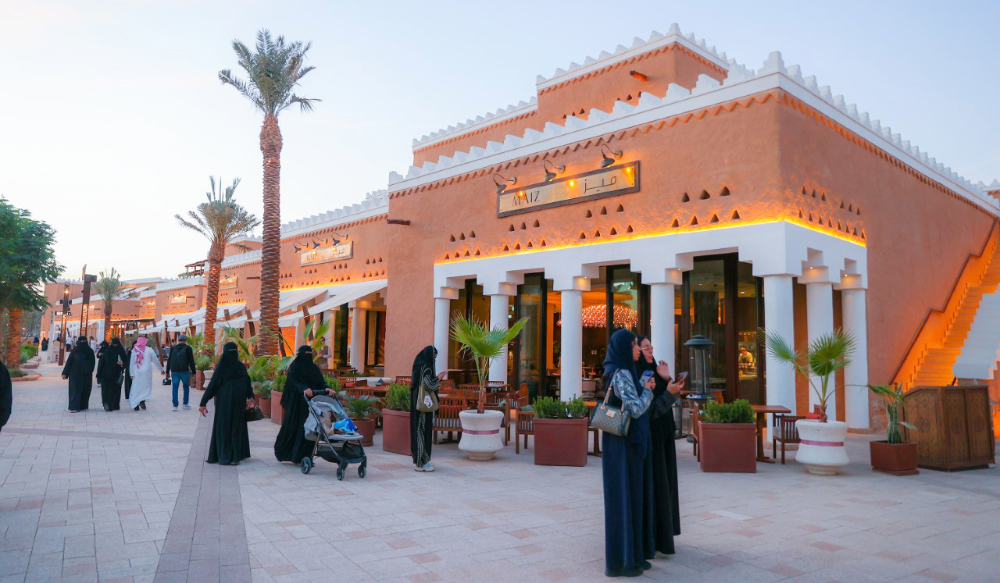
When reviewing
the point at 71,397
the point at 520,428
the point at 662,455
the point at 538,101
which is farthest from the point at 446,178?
the point at 662,455

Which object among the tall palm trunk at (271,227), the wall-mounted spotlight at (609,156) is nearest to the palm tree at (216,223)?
the tall palm trunk at (271,227)

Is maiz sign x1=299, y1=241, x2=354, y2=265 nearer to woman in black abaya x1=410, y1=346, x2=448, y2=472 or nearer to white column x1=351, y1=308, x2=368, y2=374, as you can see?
white column x1=351, y1=308, x2=368, y2=374

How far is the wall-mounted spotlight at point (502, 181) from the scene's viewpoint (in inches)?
564

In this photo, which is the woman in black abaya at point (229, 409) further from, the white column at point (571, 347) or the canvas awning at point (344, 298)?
the canvas awning at point (344, 298)

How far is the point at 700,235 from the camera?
10914 millimetres

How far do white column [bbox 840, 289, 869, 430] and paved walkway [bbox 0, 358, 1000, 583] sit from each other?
10.9 feet

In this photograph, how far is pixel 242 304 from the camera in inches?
1144

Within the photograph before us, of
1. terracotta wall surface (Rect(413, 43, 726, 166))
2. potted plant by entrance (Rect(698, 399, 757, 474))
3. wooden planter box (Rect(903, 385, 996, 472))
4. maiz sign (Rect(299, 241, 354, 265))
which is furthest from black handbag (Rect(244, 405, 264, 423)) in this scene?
maiz sign (Rect(299, 241, 354, 265))

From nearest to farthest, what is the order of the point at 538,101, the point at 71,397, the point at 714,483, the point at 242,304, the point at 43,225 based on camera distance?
the point at 714,483
the point at 71,397
the point at 538,101
the point at 43,225
the point at 242,304

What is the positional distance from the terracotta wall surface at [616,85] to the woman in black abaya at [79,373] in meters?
12.1

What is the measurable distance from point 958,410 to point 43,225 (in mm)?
28781

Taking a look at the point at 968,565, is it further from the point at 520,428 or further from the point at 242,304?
the point at 242,304

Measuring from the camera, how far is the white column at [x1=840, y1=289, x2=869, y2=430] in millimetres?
11555

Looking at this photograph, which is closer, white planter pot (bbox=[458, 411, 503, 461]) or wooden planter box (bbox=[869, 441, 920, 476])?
wooden planter box (bbox=[869, 441, 920, 476])
